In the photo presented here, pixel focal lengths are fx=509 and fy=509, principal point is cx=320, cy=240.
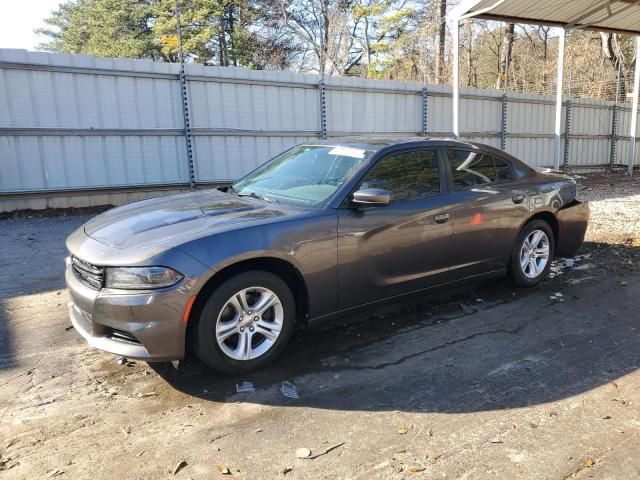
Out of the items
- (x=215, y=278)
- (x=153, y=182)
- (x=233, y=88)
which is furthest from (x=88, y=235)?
(x=233, y=88)

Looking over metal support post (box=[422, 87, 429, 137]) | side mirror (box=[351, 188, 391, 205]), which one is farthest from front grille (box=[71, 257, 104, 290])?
metal support post (box=[422, 87, 429, 137])

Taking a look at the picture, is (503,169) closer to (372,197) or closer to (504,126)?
(372,197)

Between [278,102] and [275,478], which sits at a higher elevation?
[278,102]

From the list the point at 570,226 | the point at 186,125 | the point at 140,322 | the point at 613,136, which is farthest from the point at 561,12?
the point at 140,322

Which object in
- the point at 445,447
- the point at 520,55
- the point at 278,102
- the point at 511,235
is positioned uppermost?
the point at 520,55

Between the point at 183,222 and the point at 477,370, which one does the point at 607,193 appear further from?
the point at 183,222

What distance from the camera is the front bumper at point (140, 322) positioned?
3072mm

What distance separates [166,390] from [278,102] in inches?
365

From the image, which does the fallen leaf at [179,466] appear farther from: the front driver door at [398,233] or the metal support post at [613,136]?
the metal support post at [613,136]

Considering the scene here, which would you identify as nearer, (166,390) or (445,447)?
(445,447)

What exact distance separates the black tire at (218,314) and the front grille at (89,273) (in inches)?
26.7

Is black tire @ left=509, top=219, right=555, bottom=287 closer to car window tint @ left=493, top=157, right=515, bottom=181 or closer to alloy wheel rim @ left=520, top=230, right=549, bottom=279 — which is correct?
alloy wheel rim @ left=520, top=230, right=549, bottom=279

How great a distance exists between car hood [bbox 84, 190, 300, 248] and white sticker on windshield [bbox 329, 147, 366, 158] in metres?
0.84

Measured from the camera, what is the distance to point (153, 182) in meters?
10.5
